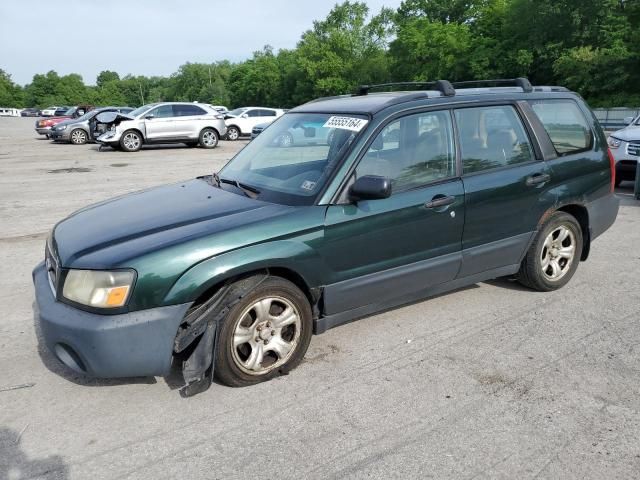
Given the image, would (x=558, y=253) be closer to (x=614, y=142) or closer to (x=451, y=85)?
(x=451, y=85)

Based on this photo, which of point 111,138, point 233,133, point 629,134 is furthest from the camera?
point 233,133

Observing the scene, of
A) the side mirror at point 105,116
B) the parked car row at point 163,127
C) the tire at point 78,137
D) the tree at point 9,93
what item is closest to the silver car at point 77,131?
the tire at point 78,137

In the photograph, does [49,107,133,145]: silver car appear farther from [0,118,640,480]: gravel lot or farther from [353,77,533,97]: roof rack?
[353,77,533,97]: roof rack

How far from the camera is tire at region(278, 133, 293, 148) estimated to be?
Result: 4.25 metres

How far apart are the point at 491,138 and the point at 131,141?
16.5 meters

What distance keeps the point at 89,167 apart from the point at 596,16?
161ft

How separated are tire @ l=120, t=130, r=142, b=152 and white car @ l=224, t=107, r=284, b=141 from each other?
23.3 feet

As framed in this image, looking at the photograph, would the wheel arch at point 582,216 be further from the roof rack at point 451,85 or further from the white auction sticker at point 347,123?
the white auction sticker at point 347,123

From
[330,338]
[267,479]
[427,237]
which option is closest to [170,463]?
[267,479]

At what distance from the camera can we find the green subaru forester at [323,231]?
2.96 meters

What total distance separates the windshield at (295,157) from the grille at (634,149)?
732 centimetres

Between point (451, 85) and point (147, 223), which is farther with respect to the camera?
point (451, 85)

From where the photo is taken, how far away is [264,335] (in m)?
3.31

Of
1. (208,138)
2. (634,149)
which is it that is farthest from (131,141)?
(634,149)
